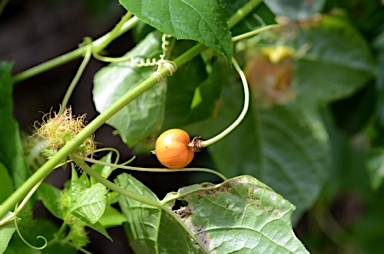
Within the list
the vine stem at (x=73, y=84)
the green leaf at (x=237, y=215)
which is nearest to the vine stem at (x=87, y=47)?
the vine stem at (x=73, y=84)

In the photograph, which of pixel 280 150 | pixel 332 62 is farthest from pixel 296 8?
pixel 280 150

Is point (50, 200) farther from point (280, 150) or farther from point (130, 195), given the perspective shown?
point (280, 150)

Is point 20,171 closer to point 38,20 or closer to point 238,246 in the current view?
point 238,246

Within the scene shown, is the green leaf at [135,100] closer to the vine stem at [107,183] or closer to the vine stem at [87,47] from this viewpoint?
the vine stem at [87,47]

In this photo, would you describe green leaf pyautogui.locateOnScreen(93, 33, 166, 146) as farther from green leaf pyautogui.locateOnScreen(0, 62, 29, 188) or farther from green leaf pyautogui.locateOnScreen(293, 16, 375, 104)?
green leaf pyautogui.locateOnScreen(293, 16, 375, 104)

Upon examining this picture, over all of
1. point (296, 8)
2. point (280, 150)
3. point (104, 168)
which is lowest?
point (280, 150)

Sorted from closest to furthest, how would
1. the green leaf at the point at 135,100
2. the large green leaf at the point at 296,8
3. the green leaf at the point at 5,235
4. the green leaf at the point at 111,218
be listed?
the green leaf at the point at 5,235
the green leaf at the point at 111,218
the green leaf at the point at 135,100
the large green leaf at the point at 296,8
